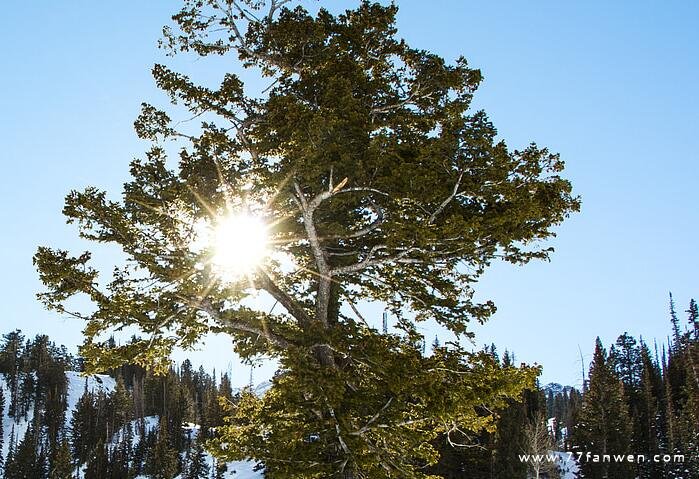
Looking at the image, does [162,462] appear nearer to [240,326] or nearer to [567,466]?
[567,466]

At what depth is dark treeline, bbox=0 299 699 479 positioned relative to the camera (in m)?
42.4

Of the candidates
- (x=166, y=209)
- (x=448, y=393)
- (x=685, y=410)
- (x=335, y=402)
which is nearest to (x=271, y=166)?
(x=166, y=209)

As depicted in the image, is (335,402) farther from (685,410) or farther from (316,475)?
(685,410)

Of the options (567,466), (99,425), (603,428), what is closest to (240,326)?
(603,428)

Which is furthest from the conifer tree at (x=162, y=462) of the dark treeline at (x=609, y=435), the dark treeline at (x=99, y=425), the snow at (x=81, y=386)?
the snow at (x=81, y=386)

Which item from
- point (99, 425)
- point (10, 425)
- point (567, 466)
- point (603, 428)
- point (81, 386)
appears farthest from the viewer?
point (81, 386)

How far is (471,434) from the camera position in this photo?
137ft

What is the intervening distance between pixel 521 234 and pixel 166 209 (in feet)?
22.9

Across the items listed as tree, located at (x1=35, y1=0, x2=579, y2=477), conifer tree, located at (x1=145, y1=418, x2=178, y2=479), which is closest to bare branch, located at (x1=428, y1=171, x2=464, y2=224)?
tree, located at (x1=35, y1=0, x2=579, y2=477)

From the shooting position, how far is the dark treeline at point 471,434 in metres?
42.4

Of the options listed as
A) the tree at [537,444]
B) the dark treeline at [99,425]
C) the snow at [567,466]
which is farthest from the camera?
the dark treeline at [99,425]

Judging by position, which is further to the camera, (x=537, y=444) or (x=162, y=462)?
(x=162, y=462)

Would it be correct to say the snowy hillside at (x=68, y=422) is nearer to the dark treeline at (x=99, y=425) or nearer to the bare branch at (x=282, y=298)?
the dark treeline at (x=99, y=425)

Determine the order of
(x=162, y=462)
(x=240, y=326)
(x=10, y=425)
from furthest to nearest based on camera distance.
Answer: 1. (x=10, y=425)
2. (x=162, y=462)
3. (x=240, y=326)
